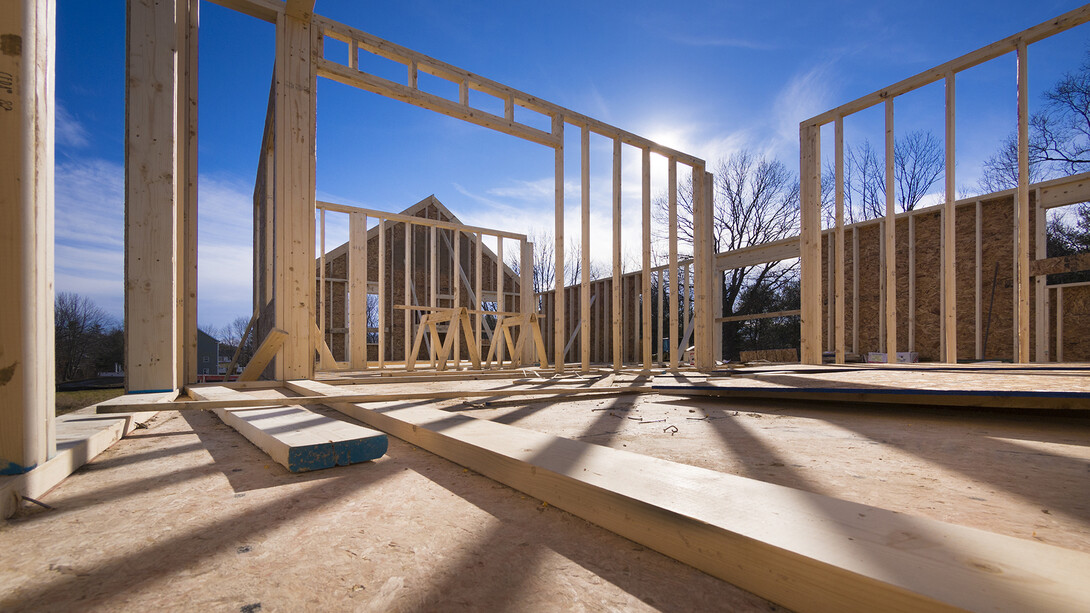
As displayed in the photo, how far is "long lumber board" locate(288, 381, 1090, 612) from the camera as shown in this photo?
1.67 feet

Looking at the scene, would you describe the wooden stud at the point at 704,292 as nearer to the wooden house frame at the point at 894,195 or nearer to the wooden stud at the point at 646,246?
the wooden stud at the point at 646,246

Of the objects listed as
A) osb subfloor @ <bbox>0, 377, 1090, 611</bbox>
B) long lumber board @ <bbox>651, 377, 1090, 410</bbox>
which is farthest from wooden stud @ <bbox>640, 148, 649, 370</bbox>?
osb subfloor @ <bbox>0, 377, 1090, 611</bbox>

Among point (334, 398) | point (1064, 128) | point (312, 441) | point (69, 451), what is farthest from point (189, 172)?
point (1064, 128)

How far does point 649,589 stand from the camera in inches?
26.6

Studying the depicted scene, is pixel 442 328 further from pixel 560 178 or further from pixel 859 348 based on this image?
pixel 859 348

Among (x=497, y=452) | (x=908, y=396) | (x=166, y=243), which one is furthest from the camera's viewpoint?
(x=166, y=243)

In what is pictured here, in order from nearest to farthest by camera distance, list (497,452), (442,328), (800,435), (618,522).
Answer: (618,522)
(497,452)
(800,435)
(442,328)

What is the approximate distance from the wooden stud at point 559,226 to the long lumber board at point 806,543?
4677 mm

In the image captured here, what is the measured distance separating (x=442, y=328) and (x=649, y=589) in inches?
535

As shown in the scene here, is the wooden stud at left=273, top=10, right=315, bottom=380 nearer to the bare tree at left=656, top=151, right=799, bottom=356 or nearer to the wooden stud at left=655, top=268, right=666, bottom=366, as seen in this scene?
the wooden stud at left=655, top=268, right=666, bottom=366

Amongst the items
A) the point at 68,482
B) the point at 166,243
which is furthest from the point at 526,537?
the point at 166,243

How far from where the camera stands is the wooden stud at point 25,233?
988mm

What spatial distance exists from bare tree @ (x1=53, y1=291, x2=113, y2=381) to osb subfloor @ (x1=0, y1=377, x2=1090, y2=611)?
12624 millimetres

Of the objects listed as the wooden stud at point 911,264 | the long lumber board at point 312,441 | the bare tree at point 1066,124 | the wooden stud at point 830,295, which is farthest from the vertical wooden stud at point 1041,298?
the long lumber board at point 312,441
